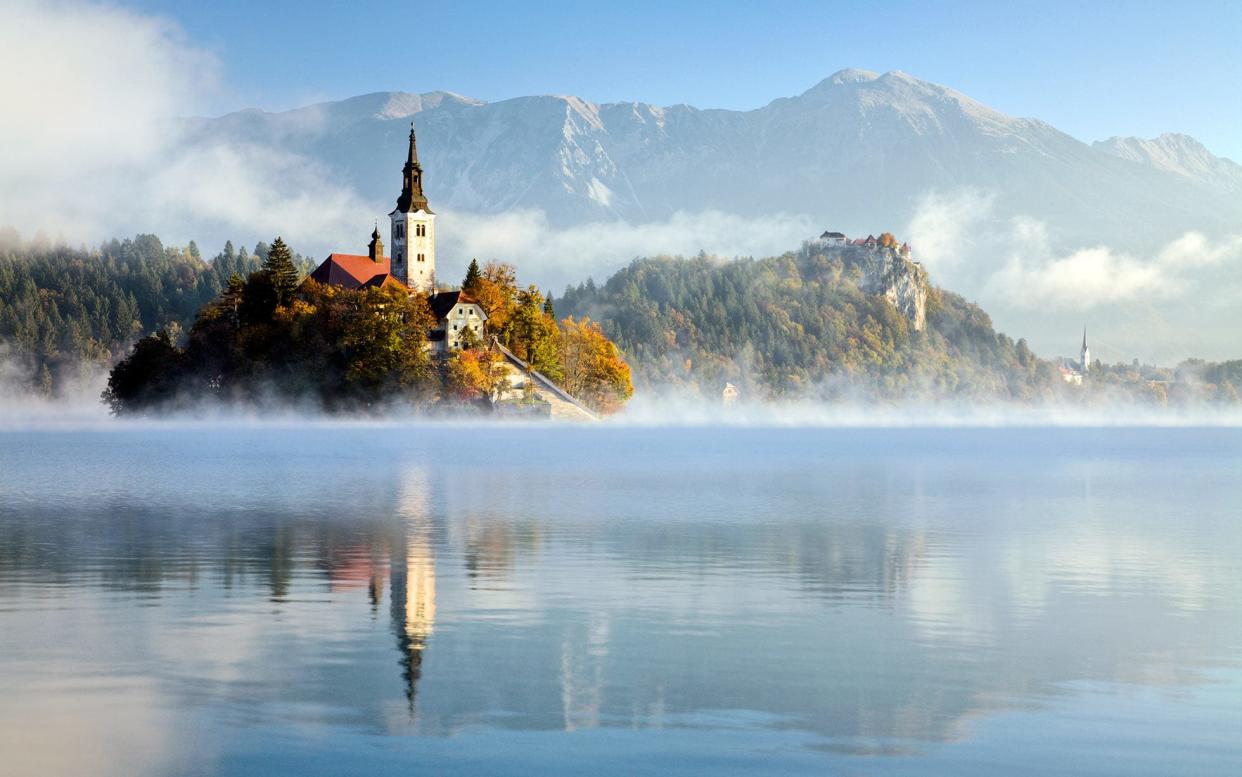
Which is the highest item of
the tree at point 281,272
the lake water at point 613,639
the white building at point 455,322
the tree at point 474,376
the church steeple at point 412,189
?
the church steeple at point 412,189

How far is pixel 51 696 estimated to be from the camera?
50.9ft

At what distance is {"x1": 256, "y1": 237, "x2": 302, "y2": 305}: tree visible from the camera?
144 m

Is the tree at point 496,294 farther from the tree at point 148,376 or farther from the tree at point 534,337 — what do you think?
the tree at point 148,376

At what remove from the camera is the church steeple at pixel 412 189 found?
170000mm

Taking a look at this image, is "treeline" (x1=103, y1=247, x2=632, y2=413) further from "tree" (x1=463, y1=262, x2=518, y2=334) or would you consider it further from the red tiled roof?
the red tiled roof

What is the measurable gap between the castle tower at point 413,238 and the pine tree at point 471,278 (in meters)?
15.1

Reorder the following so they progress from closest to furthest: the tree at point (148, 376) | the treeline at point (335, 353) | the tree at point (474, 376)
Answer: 1. the treeline at point (335, 353)
2. the tree at point (474, 376)
3. the tree at point (148, 376)

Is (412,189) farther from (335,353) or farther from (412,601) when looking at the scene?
(412,601)

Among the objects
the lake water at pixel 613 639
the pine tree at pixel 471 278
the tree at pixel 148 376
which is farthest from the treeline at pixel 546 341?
the lake water at pixel 613 639

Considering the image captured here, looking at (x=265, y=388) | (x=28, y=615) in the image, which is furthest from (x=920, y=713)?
(x=265, y=388)

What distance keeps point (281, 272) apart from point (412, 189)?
32063 millimetres

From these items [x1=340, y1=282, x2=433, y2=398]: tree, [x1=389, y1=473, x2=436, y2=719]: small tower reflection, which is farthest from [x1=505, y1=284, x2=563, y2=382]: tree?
[x1=389, y1=473, x2=436, y2=719]: small tower reflection

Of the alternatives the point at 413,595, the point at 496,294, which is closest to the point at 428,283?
the point at 496,294

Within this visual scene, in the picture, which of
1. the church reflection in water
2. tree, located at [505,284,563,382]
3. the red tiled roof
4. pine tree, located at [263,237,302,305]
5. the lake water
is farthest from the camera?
the red tiled roof
